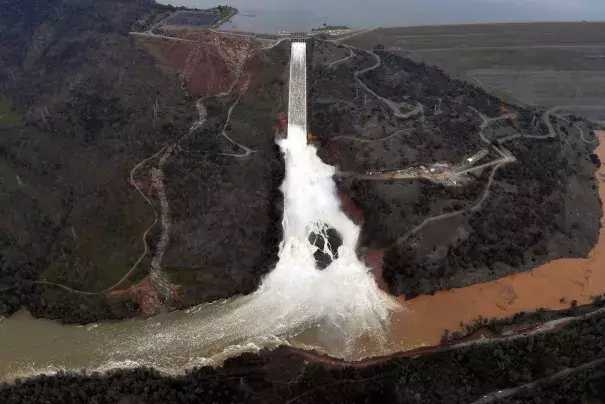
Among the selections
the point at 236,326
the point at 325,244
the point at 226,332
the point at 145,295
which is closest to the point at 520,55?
the point at 325,244

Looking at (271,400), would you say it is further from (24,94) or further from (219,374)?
(24,94)

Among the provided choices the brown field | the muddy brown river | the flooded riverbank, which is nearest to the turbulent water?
the muddy brown river

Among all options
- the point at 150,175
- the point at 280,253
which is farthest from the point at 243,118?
the point at 280,253

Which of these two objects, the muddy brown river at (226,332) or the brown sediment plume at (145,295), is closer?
the muddy brown river at (226,332)

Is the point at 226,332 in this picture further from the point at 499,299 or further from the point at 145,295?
the point at 499,299

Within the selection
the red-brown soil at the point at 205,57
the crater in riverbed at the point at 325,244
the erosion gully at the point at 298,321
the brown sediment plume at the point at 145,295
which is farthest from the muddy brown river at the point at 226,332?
the red-brown soil at the point at 205,57

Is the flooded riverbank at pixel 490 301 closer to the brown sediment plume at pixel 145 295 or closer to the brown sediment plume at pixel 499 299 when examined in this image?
the brown sediment plume at pixel 499 299
